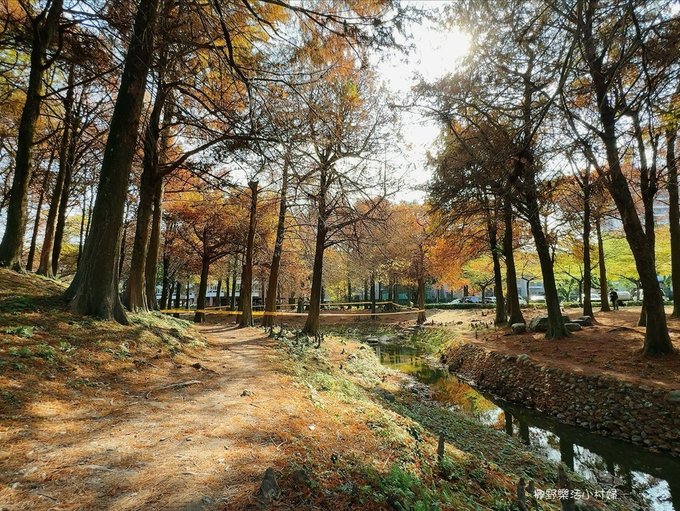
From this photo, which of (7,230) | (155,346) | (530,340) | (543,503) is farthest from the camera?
(530,340)

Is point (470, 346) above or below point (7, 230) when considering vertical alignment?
below

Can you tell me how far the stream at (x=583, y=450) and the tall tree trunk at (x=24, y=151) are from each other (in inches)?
423

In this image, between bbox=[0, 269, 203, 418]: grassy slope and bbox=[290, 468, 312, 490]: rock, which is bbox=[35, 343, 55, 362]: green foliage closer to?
bbox=[0, 269, 203, 418]: grassy slope

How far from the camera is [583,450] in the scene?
21.7ft

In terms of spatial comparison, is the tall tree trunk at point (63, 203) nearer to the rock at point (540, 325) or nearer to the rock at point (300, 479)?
the rock at point (300, 479)

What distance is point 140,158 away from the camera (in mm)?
10969

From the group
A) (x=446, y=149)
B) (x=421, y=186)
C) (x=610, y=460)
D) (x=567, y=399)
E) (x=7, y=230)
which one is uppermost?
(x=446, y=149)

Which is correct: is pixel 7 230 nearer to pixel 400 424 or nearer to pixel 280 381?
pixel 280 381

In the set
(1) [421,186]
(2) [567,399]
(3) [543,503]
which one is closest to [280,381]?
(3) [543,503]

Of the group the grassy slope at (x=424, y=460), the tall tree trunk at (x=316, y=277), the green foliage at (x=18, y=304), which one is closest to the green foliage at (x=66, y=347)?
the green foliage at (x=18, y=304)

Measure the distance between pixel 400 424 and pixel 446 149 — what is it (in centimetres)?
1002

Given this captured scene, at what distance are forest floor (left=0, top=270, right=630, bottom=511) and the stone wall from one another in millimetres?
2072

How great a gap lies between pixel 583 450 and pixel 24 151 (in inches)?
515

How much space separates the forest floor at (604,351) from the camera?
776 centimetres
